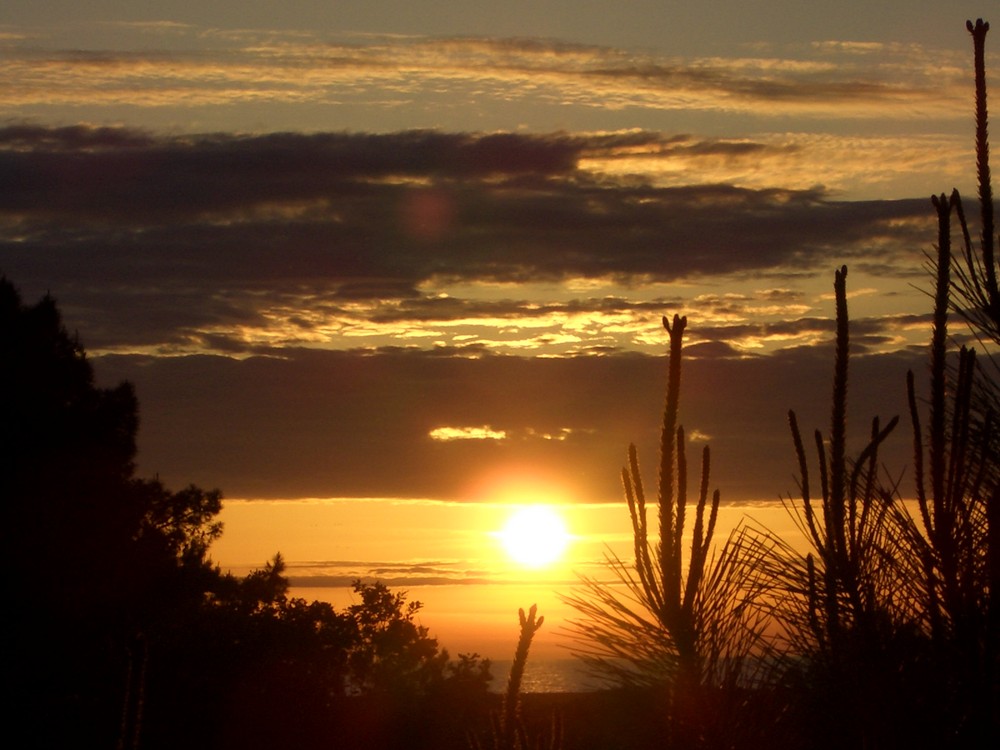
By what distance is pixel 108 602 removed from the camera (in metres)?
27.4

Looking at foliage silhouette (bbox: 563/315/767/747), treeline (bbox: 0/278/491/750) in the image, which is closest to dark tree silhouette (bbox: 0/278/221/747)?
treeline (bbox: 0/278/491/750)

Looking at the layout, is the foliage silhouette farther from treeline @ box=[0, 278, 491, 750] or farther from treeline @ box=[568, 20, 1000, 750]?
treeline @ box=[0, 278, 491, 750]

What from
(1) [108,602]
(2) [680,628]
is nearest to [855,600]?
(2) [680,628]

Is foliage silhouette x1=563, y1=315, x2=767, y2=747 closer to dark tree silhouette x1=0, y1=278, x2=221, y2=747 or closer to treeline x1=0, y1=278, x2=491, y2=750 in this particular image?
treeline x1=0, y1=278, x2=491, y2=750

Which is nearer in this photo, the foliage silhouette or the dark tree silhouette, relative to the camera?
the foliage silhouette

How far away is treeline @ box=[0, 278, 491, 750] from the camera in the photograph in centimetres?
2595

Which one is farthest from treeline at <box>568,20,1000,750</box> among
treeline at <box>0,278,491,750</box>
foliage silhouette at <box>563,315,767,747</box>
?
treeline at <box>0,278,491,750</box>

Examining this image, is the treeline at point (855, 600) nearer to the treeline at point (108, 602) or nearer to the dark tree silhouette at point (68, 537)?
the treeline at point (108, 602)

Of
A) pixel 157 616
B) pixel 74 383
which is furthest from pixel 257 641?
pixel 74 383

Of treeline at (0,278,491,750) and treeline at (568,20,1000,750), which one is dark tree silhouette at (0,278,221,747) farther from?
treeline at (568,20,1000,750)

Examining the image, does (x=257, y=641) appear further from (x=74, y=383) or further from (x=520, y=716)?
(x=520, y=716)

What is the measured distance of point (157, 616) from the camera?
1188 inches

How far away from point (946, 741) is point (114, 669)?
25.4 m

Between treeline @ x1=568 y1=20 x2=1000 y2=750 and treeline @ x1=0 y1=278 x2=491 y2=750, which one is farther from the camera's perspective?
treeline @ x1=0 y1=278 x2=491 y2=750
